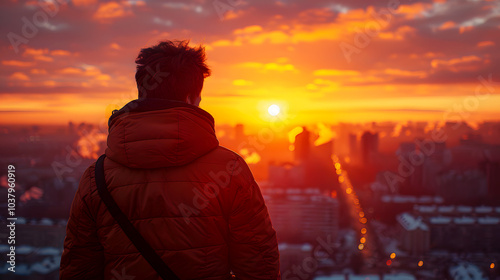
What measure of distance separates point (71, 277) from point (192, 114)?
15.4 inches

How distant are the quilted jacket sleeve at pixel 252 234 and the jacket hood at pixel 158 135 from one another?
10cm

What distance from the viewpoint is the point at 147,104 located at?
63 cm

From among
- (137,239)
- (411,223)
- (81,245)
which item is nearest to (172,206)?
(137,239)

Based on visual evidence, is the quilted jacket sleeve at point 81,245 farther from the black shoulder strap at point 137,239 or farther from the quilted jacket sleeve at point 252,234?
the quilted jacket sleeve at point 252,234

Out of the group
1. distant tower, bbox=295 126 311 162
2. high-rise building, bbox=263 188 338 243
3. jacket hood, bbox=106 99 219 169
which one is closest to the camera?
jacket hood, bbox=106 99 219 169

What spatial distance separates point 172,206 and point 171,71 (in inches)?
9.9

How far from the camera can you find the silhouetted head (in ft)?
2.20

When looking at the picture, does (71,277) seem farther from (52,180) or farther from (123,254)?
(52,180)

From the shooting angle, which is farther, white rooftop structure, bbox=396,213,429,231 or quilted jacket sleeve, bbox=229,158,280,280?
white rooftop structure, bbox=396,213,429,231

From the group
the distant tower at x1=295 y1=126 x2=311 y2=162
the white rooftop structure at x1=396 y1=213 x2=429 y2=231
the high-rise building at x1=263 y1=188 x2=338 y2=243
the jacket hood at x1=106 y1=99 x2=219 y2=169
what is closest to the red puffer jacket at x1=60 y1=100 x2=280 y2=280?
the jacket hood at x1=106 y1=99 x2=219 y2=169

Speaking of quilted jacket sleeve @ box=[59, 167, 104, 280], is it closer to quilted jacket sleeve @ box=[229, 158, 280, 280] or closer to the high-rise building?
quilted jacket sleeve @ box=[229, 158, 280, 280]

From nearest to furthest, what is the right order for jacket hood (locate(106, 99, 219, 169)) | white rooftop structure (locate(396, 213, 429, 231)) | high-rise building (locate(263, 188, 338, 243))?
1. jacket hood (locate(106, 99, 219, 169))
2. white rooftop structure (locate(396, 213, 429, 231))
3. high-rise building (locate(263, 188, 338, 243))

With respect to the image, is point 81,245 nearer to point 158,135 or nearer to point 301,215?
point 158,135

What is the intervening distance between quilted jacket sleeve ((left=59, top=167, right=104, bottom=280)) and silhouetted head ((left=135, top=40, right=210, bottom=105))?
0.19 metres
